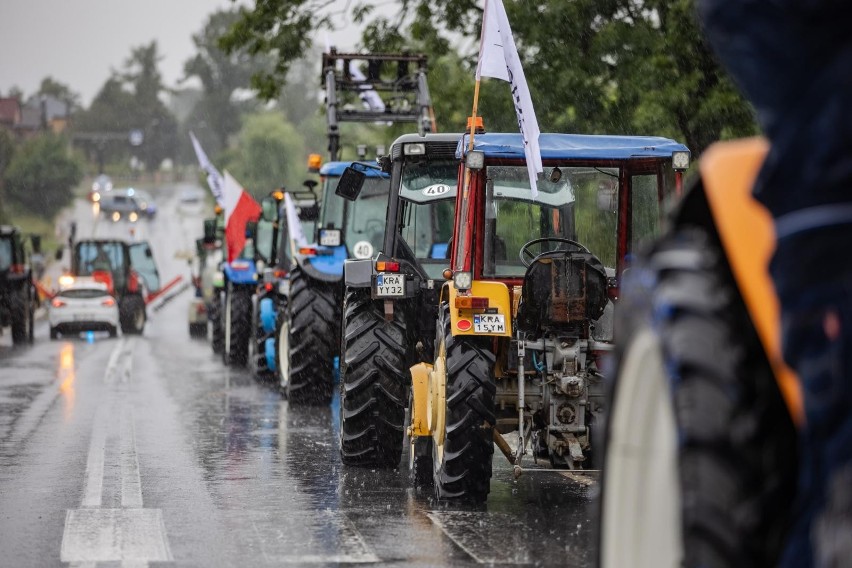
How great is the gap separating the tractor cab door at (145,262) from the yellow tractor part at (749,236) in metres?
43.8

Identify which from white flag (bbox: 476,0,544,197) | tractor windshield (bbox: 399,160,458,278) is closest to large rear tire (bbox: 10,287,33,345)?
tractor windshield (bbox: 399,160,458,278)

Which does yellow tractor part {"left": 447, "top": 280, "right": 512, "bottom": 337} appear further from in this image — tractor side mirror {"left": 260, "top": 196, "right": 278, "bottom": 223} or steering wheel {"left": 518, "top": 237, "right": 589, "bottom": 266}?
tractor side mirror {"left": 260, "top": 196, "right": 278, "bottom": 223}

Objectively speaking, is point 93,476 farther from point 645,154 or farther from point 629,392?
point 629,392

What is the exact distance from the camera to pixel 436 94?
2491cm

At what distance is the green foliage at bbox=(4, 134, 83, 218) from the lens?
101625 mm

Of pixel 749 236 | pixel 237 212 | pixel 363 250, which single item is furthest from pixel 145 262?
pixel 749 236

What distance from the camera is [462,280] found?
916 centimetres

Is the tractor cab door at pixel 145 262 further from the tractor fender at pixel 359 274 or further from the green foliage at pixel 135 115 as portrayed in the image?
the green foliage at pixel 135 115

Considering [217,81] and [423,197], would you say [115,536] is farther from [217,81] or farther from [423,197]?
[217,81]

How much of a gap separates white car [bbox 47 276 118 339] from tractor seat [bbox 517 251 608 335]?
27415 millimetres

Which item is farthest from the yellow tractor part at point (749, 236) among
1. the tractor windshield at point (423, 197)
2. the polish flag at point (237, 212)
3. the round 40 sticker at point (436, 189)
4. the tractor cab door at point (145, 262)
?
the tractor cab door at point (145, 262)

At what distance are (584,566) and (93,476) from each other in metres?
4.68

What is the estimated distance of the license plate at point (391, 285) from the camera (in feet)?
36.1

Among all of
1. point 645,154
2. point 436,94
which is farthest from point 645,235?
point 436,94
